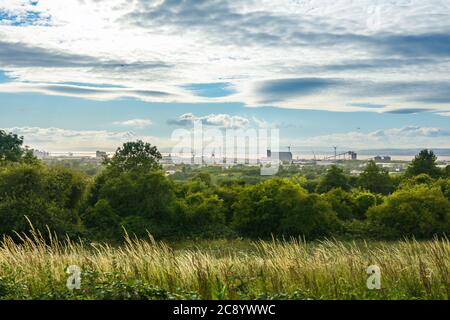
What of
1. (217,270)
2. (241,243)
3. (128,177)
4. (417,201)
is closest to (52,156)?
(128,177)

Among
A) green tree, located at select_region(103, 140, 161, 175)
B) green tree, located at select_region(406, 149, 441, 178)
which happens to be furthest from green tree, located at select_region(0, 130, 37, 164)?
green tree, located at select_region(406, 149, 441, 178)

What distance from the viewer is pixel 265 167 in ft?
202

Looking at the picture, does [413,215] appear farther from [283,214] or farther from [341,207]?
[283,214]

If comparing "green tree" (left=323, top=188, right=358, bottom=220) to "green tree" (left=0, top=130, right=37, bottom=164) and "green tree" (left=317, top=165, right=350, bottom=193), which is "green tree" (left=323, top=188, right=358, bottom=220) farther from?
"green tree" (left=0, top=130, right=37, bottom=164)

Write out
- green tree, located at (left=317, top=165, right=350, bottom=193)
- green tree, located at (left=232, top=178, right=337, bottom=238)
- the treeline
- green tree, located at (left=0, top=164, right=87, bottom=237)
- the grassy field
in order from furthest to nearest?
1. green tree, located at (left=317, top=165, right=350, bottom=193)
2. green tree, located at (left=232, top=178, right=337, bottom=238)
3. the treeline
4. green tree, located at (left=0, top=164, right=87, bottom=237)
5. the grassy field

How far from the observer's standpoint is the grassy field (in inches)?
281

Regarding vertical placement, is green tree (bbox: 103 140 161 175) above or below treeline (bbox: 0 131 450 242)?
above

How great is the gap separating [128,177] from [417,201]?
Answer: 16.8m

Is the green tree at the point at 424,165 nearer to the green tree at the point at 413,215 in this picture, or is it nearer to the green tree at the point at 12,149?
the green tree at the point at 413,215

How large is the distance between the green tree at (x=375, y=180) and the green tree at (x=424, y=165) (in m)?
3.42

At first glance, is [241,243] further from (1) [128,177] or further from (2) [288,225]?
(1) [128,177]

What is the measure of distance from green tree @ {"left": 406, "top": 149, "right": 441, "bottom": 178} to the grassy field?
42.7 meters

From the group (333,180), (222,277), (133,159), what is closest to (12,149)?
(133,159)
